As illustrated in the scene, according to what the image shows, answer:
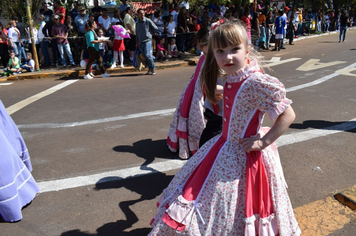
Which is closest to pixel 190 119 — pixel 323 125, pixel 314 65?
pixel 323 125

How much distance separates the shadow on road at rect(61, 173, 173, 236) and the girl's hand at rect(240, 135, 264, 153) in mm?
1447

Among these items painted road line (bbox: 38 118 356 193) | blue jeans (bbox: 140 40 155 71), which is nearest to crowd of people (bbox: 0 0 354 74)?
blue jeans (bbox: 140 40 155 71)

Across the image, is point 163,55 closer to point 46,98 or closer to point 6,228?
point 46,98

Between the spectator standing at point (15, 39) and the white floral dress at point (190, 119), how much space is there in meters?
10.7

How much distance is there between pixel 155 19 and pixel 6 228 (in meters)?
12.7

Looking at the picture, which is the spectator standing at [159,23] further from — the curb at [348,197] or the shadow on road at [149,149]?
the curb at [348,197]

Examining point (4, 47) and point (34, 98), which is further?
point (4, 47)

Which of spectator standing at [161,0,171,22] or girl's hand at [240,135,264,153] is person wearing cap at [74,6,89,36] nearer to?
spectator standing at [161,0,171,22]

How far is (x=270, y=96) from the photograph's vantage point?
2.26m

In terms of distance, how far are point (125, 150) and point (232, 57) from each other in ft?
10.9

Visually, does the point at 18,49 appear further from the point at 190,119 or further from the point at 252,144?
the point at 252,144

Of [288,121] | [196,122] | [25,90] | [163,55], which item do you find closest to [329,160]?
[196,122]

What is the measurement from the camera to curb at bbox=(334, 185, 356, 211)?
11.3ft

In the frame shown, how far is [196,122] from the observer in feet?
15.2
